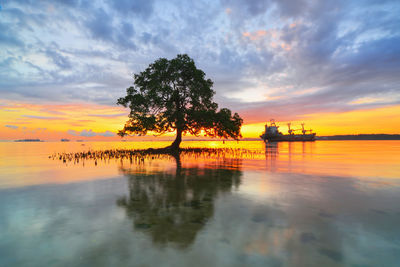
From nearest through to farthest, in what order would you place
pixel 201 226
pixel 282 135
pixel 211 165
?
pixel 201 226, pixel 211 165, pixel 282 135

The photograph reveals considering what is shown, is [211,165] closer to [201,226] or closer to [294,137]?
[201,226]

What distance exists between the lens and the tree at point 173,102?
1506 inches

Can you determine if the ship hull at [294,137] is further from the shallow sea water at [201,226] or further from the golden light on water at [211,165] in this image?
the shallow sea water at [201,226]

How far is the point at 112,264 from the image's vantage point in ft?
16.1

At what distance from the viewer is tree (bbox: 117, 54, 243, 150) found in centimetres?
3825

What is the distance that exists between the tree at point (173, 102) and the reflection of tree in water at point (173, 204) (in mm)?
24456

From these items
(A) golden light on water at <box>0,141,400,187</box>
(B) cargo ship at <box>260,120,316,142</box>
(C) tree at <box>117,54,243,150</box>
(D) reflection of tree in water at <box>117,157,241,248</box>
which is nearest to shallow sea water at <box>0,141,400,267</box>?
(D) reflection of tree in water at <box>117,157,241,248</box>

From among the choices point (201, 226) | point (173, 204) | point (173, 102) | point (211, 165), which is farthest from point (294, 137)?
point (201, 226)

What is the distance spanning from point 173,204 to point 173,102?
3294 cm

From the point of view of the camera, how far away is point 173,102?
40.5 metres

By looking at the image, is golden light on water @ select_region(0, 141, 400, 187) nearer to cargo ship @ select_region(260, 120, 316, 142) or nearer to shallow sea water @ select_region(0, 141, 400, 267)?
shallow sea water @ select_region(0, 141, 400, 267)

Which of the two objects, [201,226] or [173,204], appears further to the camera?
[173,204]

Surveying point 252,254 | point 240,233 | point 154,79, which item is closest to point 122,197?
point 240,233

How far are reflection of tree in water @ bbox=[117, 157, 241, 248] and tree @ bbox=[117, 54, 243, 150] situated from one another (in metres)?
24.5
